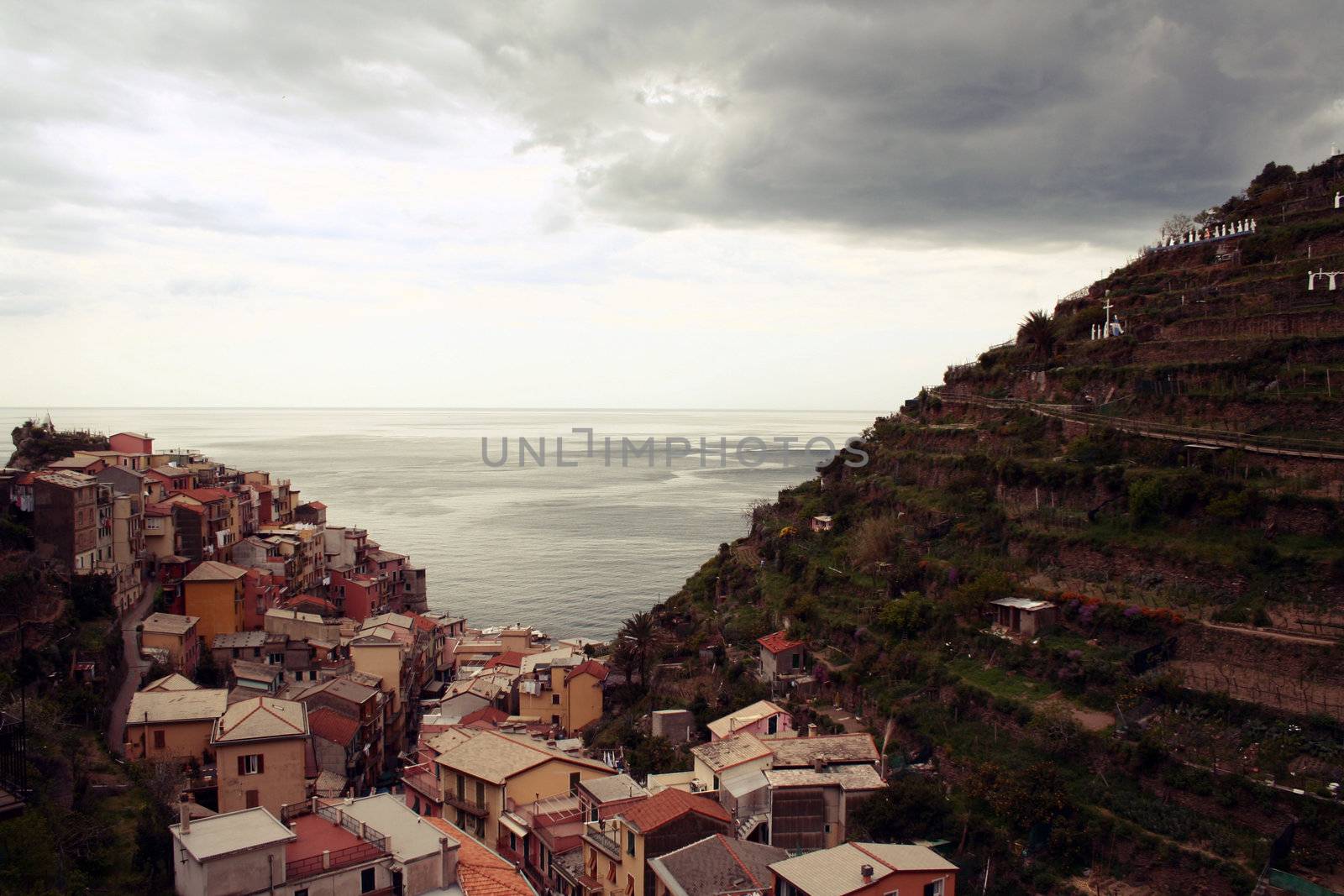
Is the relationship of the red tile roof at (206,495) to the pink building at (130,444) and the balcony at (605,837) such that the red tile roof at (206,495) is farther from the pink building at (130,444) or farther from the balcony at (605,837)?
the balcony at (605,837)

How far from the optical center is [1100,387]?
29.2 meters

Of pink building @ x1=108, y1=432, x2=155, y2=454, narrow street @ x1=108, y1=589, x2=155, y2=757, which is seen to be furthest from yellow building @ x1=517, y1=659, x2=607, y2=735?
pink building @ x1=108, y1=432, x2=155, y2=454

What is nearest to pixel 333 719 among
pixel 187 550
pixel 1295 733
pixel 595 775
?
pixel 595 775

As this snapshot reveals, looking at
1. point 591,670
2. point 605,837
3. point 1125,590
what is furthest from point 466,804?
point 1125,590

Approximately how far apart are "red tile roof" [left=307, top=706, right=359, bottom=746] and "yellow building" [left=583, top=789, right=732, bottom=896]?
10.3 meters

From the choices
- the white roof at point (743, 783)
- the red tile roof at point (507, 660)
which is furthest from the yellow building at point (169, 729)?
the white roof at point (743, 783)

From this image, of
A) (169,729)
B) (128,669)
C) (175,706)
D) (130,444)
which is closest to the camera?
(169,729)

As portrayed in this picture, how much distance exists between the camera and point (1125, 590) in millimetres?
22156

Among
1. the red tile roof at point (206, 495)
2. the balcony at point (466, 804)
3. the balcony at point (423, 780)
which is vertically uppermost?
the red tile roof at point (206, 495)

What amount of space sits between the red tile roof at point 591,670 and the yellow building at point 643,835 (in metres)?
13.4

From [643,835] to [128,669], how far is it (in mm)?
20206

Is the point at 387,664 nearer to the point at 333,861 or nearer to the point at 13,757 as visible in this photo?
the point at 13,757

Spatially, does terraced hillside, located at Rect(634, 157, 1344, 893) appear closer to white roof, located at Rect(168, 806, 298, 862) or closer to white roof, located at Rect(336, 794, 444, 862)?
white roof, located at Rect(336, 794, 444, 862)

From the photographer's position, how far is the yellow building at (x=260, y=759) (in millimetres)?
23078
